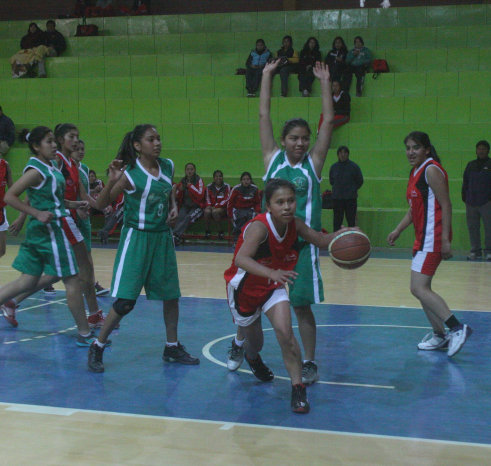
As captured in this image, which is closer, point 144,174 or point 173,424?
point 173,424

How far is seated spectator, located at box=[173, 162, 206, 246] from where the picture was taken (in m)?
13.8

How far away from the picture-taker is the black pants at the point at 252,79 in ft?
51.1

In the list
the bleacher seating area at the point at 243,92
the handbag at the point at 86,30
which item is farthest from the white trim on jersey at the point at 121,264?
the handbag at the point at 86,30

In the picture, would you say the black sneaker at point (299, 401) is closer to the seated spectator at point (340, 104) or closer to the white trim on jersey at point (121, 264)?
the white trim on jersey at point (121, 264)

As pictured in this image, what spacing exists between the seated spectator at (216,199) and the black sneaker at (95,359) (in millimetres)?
8481

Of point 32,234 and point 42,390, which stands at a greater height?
point 32,234

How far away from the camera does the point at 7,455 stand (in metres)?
3.58

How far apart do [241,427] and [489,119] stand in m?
11.7

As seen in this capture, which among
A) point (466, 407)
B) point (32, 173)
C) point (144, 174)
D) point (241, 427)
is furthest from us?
point (32, 173)

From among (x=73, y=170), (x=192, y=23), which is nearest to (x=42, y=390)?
(x=73, y=170)

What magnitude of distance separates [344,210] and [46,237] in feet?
25.9

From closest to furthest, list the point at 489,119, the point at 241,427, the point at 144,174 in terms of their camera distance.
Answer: the point at 241,427, the point at 144,174, the point at 489,119

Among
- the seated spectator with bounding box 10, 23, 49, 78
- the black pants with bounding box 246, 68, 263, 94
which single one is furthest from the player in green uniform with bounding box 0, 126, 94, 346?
the seated spectator with bounding box 10, 23, 49, 78

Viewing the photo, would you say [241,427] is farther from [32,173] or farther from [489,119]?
[489,119]
